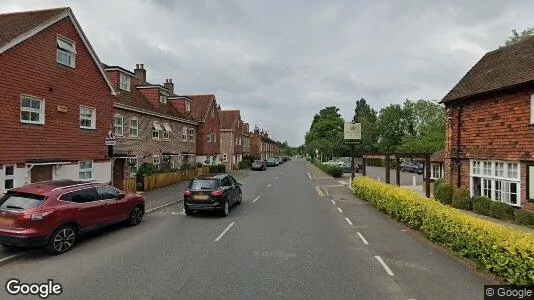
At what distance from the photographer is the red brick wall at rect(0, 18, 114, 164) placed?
14.3 m

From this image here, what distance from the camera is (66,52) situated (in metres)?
17.6

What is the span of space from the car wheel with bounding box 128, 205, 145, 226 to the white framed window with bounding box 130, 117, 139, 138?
1414cm

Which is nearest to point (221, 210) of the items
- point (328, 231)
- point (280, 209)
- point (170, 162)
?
point (280, 209)

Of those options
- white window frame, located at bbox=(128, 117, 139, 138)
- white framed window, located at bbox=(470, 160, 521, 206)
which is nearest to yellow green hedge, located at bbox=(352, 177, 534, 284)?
white framed window, located at bbox=(470, 160, 521, 206)

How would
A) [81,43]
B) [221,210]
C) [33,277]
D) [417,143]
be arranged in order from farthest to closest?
[417,143] < [81,43] < [221,210] < [33,277]

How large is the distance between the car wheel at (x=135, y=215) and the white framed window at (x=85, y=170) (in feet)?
23.1

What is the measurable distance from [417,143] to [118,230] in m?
49.1

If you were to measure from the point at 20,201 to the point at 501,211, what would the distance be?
17394mm

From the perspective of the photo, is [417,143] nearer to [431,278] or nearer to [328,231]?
[328,231]

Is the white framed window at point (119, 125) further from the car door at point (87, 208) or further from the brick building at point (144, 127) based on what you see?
the car door at point (87, 208)

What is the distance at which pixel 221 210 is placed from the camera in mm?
14844

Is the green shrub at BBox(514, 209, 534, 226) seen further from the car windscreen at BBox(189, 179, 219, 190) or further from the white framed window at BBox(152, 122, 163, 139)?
the white framed window at BBox(152, 122, 163, 139)

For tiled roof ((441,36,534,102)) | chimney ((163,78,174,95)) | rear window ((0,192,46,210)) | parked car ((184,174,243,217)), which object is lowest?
parked car ((184,174,243,217))

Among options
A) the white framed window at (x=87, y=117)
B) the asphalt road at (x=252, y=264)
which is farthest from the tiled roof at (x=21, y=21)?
the asphalt road at (x=252, y=264)
